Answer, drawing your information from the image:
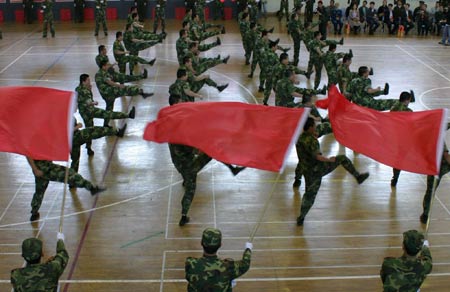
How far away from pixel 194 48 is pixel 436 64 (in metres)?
9.58

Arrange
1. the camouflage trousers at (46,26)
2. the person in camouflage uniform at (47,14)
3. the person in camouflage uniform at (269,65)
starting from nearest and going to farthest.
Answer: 1. the person in camouflage uniform at (269,65)
2. the person in camouflage uniform at (47,14)
3. the camouflage trousers at (46,26)

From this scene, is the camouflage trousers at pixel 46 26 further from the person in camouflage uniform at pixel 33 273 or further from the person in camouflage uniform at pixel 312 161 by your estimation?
the person in camouflage uniform at pixel 33 273

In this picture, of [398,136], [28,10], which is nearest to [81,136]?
[398,136]

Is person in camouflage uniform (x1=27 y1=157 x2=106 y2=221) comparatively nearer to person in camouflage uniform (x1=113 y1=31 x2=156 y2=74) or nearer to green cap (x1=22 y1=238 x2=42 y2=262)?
green cap (x1=22 y1=238 x2=42 y2=262)

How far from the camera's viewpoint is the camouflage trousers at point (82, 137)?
394 inches

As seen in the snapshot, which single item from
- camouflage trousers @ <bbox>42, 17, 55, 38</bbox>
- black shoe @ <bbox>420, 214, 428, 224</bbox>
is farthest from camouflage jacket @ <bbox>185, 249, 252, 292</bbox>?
camouflage trousers @ <bbox>42, 17, 55, 38</bbox>

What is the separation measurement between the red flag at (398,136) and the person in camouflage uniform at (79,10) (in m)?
22.5

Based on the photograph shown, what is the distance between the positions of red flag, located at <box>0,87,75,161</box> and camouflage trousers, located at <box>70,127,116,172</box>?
1974 millimetres

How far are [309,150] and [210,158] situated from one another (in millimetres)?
1536

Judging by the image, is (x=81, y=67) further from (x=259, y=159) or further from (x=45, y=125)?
(x=259, y=159)

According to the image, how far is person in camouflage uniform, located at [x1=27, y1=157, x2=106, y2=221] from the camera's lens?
863cm

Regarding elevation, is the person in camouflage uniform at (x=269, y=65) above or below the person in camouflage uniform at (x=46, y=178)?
above

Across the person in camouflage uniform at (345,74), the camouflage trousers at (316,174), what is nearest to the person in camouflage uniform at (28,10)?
the person in camouflage uniform at (345,74)

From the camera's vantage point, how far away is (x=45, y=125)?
A: 7543 mm
